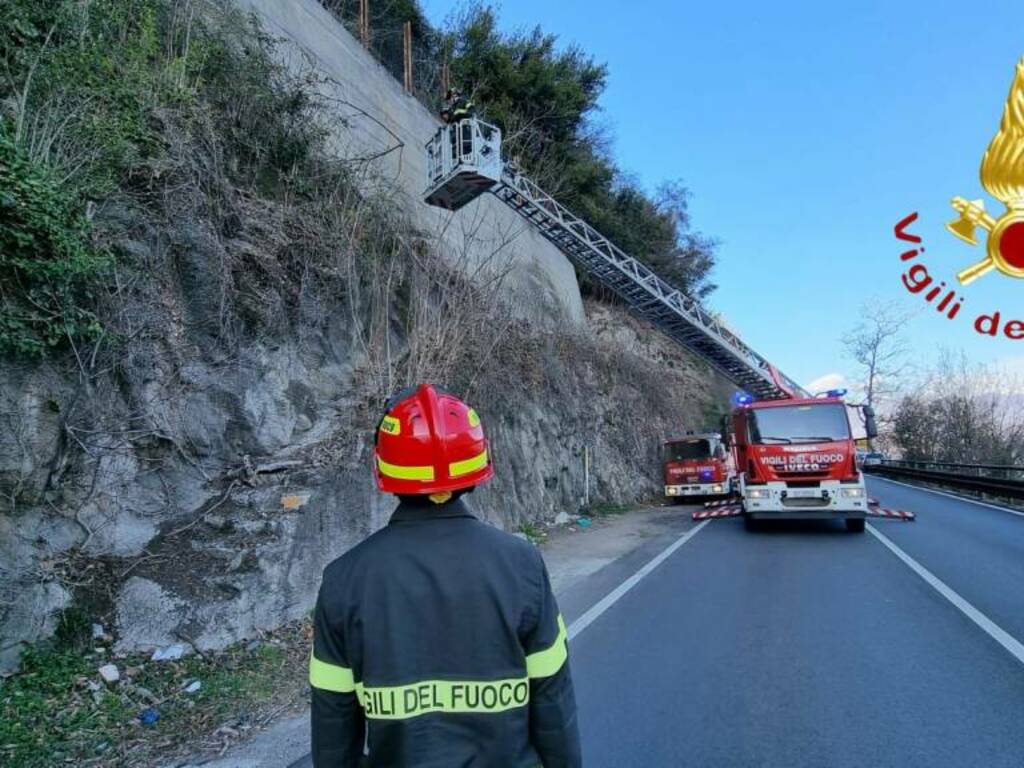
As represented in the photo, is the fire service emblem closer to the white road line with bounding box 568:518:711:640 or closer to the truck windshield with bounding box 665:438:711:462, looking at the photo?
the white road line with bounding box 568:518:711:640

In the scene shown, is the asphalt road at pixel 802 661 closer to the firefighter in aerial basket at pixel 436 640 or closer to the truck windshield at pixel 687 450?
the firefighter in aerial basket at pixel 436 640

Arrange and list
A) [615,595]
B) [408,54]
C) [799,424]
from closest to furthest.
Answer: [615,595] < [799,424] < [408,54]

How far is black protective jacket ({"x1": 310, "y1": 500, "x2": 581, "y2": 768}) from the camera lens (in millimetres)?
1596

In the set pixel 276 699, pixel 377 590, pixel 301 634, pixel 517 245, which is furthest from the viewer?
pixel 517 245

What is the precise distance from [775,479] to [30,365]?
11.6 meters

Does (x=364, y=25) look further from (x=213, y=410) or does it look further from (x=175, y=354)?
(x=213, y=410)

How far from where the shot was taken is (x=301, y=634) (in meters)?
5.71

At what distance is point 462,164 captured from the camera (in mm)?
13844

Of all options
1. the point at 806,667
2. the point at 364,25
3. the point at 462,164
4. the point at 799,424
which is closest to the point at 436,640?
the point at 806,667

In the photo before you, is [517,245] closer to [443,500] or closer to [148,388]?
[148,388]

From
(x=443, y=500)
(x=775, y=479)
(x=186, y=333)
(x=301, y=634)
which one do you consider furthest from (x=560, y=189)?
(x=443, y=500)

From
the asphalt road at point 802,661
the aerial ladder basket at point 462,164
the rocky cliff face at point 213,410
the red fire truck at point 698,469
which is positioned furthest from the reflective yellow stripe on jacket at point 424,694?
the red fire truck at point 698,469

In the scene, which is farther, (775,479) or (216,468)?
(775,479)

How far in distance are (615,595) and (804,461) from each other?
6306mm
